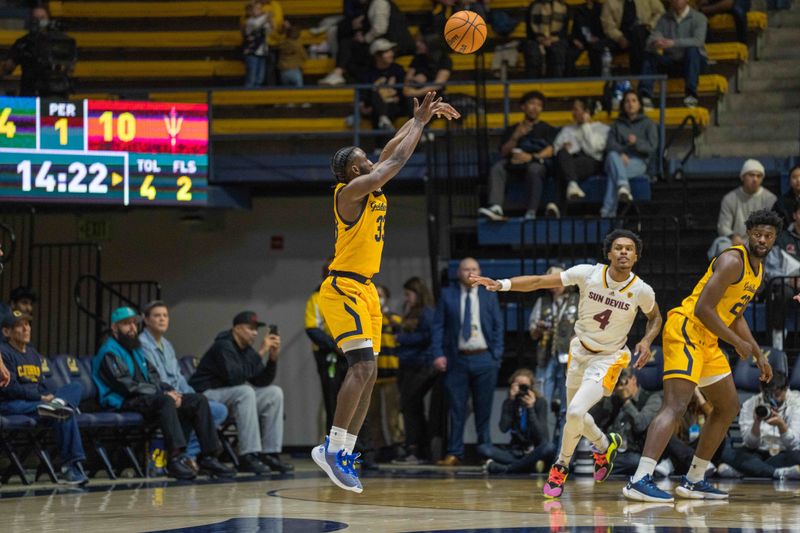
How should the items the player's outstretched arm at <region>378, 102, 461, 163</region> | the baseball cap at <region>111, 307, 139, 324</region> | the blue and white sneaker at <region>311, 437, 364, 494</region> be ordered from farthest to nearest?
the baseball cap at <region>111, 307, 139, 324</region> < the blue and white sneaker at <region>311, 437, 364, 494</region> < the player's outstretched arm at <region>378, 102, 461, 163</region>

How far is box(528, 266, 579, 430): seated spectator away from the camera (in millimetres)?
12664

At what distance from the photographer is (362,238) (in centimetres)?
848

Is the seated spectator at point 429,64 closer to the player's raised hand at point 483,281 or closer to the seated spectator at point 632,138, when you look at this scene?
the seated spectator at point 632,138

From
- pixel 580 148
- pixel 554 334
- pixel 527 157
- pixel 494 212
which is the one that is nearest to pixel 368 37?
pixel 527 157

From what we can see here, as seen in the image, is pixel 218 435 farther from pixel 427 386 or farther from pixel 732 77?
pixel 732 77

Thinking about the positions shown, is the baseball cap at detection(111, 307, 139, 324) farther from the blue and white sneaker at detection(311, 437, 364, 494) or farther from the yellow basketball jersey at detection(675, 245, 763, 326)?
the yellow basketball jersey at detection(675, 245, 763, 326)

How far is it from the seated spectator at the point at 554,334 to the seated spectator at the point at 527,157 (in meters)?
1.47

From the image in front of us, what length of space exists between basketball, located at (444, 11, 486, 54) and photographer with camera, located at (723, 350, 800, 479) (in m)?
4.00

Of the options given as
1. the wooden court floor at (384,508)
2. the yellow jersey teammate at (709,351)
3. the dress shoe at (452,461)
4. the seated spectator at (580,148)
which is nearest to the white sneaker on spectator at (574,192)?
the seated spectator at (580,148)

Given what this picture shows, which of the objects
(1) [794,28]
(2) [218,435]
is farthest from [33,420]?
(1) [794,28]

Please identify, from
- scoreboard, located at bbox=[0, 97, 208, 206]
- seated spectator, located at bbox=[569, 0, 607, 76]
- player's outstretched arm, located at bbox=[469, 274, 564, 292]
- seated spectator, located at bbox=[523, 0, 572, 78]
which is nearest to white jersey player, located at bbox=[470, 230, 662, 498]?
player's outstretched arm, located at bbox=[469, 274, 564, 292]

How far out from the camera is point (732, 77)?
1703 centimetres

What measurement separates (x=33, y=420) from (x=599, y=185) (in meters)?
7.01

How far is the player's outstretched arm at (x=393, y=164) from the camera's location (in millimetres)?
8141
